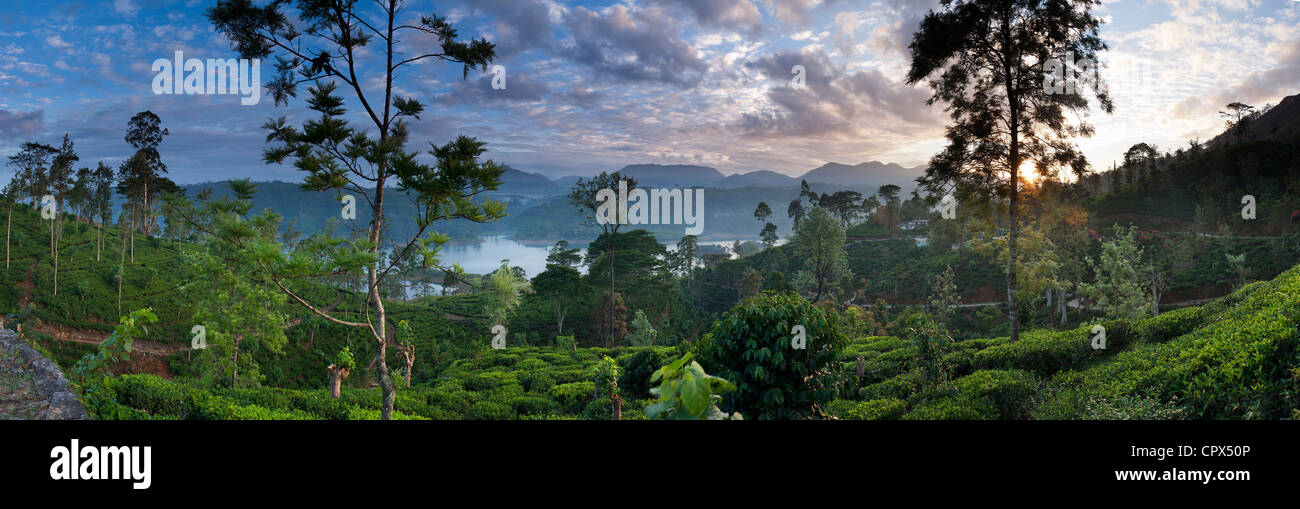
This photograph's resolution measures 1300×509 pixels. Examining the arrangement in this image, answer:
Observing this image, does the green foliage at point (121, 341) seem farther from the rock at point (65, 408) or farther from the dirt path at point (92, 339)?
the dirt path at point (92, 339)

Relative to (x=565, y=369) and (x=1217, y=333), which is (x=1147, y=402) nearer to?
(x=1217, y=333)

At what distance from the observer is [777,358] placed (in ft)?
13.3

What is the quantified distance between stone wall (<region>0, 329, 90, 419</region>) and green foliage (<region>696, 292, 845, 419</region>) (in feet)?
16.8

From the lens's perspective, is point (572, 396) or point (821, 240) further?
point (821, 240)

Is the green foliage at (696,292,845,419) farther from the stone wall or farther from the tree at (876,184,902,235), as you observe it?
the tree at (876,184,902,235)

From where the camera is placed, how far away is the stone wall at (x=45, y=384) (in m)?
3.71

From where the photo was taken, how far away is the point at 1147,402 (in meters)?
4.42

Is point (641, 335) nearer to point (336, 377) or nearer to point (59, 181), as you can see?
point (336, 377)

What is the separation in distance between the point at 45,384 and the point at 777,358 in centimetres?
627

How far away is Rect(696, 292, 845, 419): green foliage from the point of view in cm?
421

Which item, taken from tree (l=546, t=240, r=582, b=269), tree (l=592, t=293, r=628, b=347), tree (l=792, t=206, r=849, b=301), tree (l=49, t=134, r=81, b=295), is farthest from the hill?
tree (l=49, t=134, r=81, b=295)

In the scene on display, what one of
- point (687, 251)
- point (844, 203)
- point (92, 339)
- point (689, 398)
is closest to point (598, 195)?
point (92, 339)

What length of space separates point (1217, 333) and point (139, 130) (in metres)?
29.7
